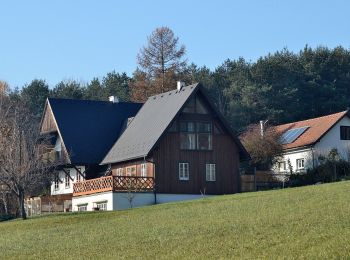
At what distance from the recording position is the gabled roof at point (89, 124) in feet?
193

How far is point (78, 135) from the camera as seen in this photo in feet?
197

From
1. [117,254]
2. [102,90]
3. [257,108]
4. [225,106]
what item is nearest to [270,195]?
[117,254]

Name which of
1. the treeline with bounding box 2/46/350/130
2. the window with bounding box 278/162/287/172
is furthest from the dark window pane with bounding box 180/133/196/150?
the treeline with bounding box 2/46/350/130

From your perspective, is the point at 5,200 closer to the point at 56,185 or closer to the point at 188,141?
the point at 56,185

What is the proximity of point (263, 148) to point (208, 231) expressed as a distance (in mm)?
37269

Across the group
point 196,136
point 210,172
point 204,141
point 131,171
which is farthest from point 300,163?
point 131,171

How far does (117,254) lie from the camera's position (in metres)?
26.1

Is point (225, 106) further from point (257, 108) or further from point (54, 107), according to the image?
point (54, 107)

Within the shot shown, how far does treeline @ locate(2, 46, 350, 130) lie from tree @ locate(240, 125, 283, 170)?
51.7 feet

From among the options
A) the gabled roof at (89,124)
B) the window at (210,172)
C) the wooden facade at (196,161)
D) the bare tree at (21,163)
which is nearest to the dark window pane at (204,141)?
the wooden facade at (196,161)

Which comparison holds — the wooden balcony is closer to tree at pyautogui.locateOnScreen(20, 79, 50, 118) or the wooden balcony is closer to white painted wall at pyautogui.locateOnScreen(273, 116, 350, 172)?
white painted wall at pyautogui.locateOnScreen(273, 116, 350, 172)

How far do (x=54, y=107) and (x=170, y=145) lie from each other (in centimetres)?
1173

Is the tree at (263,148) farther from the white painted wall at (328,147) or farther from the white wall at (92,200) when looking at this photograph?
the white wall at (92,200)

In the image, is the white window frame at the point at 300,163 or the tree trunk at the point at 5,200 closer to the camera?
the tree trunk at the point at 5,200
